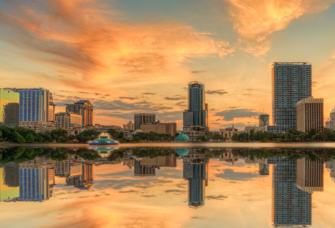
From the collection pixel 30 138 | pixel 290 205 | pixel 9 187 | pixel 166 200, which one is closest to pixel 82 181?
pixel 9 187

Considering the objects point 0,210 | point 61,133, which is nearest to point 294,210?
point 0,210

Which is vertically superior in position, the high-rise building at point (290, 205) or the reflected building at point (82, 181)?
the high-rise building at point (290, 205)

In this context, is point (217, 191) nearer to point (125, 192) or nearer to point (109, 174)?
point (125, 192)

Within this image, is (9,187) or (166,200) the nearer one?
(166,200)

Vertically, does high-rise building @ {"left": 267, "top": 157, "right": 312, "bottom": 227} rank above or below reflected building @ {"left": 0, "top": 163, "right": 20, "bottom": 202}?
above

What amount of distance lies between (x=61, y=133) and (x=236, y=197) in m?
135

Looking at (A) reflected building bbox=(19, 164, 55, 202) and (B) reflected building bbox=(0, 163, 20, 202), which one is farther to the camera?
(B) reflected building bbox=(0, 163, 20, 202)

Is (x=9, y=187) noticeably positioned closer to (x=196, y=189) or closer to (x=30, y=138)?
(x=196, y=189)

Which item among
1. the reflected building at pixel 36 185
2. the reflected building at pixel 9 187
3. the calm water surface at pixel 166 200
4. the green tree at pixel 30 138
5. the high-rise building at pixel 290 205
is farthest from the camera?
the green tree at pixel 30 138

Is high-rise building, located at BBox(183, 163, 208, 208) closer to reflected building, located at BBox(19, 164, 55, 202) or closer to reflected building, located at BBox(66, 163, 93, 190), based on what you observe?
reflected building, located at BBox(66, 163, 93, 190)

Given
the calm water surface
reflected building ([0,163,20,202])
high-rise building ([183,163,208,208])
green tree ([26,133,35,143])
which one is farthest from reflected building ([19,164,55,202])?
green tree ([26,133,35,143])

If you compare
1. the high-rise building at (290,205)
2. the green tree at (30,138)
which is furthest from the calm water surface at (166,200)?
the green tree at (30,138)

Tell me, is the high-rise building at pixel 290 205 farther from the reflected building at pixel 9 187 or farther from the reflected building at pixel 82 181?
the reflected building at pixel 9 187

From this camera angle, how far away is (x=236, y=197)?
663 inches
